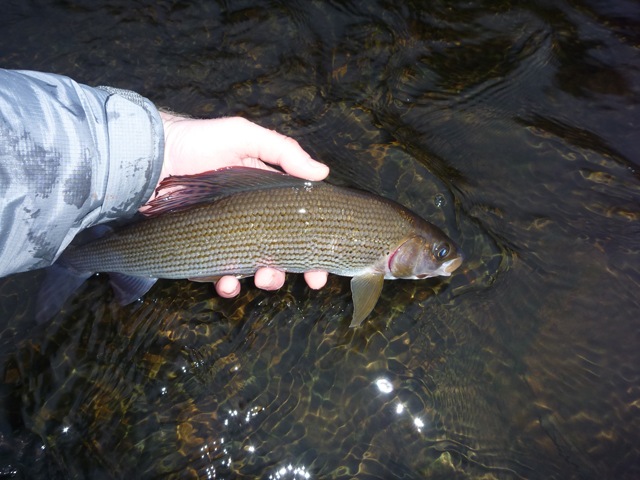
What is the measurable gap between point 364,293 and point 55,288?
109 inches

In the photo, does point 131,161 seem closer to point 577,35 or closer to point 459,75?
point 459,75

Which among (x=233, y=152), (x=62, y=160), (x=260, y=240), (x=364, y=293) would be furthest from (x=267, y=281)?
(x=62, y=160)

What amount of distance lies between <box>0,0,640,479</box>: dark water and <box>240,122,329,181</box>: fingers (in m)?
1.20

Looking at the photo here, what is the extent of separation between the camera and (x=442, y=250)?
4.76 meters

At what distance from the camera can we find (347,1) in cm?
751

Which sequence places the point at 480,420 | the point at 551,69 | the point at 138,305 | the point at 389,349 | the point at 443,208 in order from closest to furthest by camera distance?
the point at 480,420 < the point at 389,349 < the point at 138,305 < the point at 443,208 < the point at 551,69

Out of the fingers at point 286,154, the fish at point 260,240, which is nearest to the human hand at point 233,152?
the fingers at point 286,154

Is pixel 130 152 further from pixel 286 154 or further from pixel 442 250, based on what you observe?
pixel 442 250

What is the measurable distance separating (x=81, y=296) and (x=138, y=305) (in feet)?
1.88

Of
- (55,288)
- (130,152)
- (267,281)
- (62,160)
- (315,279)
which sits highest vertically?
(62,160)

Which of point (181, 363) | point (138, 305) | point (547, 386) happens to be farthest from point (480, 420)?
point (138, 305)

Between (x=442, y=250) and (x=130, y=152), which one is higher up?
(x=130, y=152)

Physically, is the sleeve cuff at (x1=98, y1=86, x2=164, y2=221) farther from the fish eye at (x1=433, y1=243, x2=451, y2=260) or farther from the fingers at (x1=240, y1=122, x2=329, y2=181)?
the fish eye at (x1=433, y1=243, x2=451, y2=260)

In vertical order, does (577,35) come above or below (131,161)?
above
